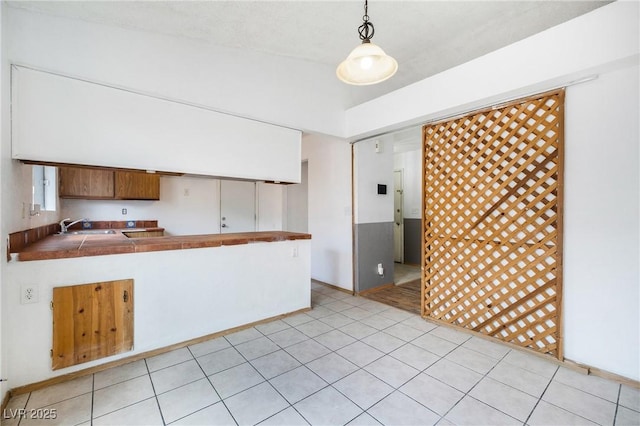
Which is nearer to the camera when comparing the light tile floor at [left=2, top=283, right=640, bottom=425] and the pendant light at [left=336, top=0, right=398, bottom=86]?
the light tile floor at [left=2, top=283, right=640, bottom=425]

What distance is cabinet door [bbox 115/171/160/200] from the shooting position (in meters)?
3.86

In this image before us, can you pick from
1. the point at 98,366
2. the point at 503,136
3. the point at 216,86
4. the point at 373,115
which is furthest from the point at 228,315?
the point at 503,136

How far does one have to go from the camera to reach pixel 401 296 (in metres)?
3.71

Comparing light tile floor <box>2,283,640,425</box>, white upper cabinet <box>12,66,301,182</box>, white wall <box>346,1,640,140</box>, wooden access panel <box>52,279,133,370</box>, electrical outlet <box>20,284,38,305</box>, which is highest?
white wall <box>346,1,640,140</box>

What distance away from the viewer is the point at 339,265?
399cm

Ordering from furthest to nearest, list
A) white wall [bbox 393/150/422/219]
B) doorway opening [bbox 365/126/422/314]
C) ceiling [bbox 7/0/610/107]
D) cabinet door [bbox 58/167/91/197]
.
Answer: white wall [bbox 393/150/422/219], doorway opening [bbox 365/126/422/314], cabinet door [bbox 58/167/91/197], ceiling [bbox 7/0/610/107]

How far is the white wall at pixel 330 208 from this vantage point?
3842 millimetres

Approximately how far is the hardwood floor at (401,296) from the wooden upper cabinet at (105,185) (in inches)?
130

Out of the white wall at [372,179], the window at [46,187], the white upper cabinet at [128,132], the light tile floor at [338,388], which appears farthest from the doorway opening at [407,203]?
the window at [46,187]

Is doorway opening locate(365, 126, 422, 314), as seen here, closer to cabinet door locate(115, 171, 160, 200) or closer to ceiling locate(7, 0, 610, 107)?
ceiling locate(7, 0, 610, 107)

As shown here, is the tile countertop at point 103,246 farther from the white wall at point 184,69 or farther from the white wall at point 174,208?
the white wall at point 174,208

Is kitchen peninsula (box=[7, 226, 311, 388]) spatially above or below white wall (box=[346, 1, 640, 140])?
below

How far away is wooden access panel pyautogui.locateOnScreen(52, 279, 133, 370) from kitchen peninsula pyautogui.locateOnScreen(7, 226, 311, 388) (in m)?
0.04

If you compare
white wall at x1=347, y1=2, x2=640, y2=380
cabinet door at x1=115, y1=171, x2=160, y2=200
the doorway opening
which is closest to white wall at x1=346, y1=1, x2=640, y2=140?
white wall at x1=347, y1=2, x2=640, y2=380
